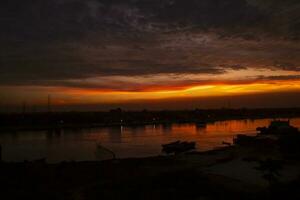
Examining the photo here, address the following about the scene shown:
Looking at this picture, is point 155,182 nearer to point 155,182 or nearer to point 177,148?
point 155,182

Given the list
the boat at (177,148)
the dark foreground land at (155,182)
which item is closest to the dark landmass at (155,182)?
the dark foreground land at (155,182)

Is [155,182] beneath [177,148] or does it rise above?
above

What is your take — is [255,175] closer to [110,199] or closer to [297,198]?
[297,198]

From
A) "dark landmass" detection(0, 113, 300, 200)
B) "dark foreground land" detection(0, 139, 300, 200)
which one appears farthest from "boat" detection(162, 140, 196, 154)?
"dark foreground land" detection(0, 139, 300, 200)

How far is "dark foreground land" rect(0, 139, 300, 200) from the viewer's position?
15.8 m

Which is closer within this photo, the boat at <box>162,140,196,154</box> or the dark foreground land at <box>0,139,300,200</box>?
the dark foreground land at <box>0,139,300,200</box>

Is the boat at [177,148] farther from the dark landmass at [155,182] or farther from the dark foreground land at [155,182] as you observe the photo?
the dark foreground land at [155,182]

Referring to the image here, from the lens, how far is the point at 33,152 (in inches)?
1941

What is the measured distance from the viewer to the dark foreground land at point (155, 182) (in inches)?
622

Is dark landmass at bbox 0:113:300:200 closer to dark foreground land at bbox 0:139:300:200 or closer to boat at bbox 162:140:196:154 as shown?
dark foreground land at bbox 0:139:300:200

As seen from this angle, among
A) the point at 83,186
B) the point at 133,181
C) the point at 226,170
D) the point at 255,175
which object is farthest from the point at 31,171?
the point at 255,175

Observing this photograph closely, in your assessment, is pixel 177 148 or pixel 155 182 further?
pixel 177 148

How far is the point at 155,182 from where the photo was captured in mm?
18453

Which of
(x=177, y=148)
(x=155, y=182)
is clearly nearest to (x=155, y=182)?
(x=155, y=182)
